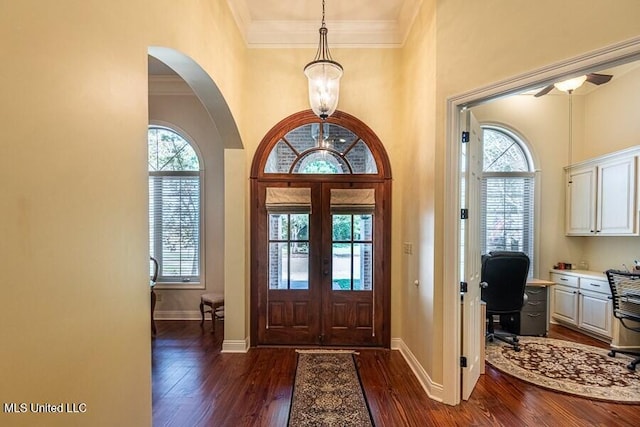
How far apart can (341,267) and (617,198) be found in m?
3.93

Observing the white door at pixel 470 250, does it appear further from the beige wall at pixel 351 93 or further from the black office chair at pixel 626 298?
the black office chair at pixel 626 298

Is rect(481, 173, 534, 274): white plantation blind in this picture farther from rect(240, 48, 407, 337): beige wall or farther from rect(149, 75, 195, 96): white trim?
rect(149, 75, 195, 96): white trim

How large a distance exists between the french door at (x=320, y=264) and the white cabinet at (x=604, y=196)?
3260 millimetres

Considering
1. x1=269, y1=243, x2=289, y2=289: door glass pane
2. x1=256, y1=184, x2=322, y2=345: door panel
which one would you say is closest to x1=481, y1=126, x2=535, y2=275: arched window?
x1=256, y1=184, x2=322, y2=345: door panel

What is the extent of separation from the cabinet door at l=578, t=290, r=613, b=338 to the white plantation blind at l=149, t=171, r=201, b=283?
5.78 metres

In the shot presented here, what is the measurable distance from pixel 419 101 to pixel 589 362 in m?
3.52

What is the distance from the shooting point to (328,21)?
3783 millimetres

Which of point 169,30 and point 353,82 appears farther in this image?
point 353,82

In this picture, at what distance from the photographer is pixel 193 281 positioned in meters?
5.12

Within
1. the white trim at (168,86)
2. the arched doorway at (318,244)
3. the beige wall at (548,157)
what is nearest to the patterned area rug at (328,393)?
the arched doorway at (318,244)

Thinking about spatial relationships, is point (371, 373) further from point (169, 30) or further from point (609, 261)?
point (609, 261)

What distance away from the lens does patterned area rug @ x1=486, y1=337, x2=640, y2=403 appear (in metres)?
2.98

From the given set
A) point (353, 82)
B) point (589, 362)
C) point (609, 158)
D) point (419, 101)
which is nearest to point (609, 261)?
point (609, 158)

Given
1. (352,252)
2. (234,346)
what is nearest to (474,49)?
(352,252)
